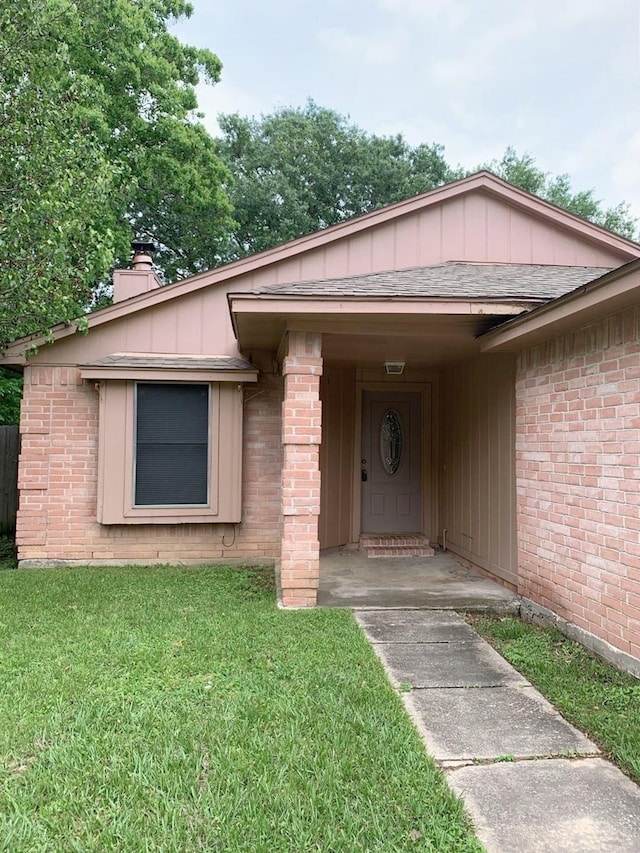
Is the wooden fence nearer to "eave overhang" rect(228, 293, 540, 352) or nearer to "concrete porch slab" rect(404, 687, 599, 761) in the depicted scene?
"eave overhang" rect(228, 293, 540, 352)

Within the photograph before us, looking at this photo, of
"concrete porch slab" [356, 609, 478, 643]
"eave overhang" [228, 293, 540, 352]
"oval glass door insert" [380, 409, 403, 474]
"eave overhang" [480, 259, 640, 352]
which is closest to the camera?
"eave overhang" [480, 259, 640, 352]

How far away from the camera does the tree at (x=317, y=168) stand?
2078 centimetres

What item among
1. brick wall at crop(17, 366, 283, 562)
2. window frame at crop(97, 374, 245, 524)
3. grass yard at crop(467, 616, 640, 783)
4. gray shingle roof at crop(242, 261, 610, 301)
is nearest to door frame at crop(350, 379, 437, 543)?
brick wall at crop(17, 366, 283, 562)

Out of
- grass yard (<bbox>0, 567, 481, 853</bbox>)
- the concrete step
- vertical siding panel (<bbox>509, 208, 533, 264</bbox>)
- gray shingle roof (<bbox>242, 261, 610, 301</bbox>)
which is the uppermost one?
vertical siding panel (<bbox>509, 208, 533, 264</bbox>)

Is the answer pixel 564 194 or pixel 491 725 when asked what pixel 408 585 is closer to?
pixel 491 725

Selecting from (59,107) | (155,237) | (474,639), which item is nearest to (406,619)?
(474,639)

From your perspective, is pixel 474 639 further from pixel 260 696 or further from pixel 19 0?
pixel 19 0

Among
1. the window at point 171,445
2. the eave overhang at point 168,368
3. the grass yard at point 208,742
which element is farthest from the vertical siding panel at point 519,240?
the grass yard at point 208,742

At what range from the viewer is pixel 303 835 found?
2.00 metres

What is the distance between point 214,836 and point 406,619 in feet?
9.17

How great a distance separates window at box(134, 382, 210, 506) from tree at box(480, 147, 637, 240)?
1936 centimetres

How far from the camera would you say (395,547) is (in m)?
7.15

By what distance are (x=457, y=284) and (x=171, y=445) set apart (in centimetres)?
361

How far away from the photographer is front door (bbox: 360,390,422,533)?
25.3ft
